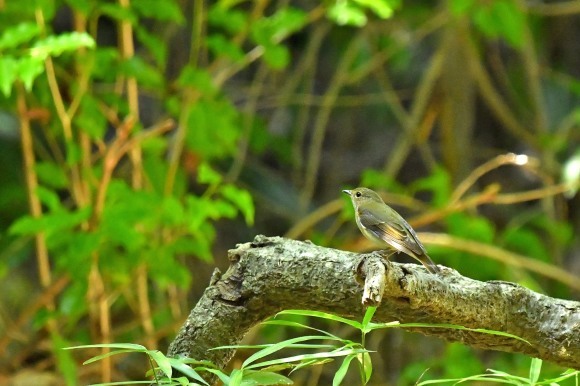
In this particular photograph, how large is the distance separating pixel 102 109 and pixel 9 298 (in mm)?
1619

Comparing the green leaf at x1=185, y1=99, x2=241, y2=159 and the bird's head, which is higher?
the green leaf at x1=185, y1=99, x2=241, y2=159

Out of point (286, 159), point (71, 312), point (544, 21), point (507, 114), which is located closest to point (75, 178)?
point (71, 312)

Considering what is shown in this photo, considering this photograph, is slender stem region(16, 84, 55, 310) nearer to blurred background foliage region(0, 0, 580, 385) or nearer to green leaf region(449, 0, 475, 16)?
blurred background foliage region(0, 0, 580, 385)

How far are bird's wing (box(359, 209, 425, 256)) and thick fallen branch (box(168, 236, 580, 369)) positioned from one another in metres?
0.37

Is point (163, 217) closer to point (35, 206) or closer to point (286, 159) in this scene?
point (35, 206)

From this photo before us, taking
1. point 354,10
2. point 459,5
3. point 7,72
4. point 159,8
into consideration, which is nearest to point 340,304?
point 7,72

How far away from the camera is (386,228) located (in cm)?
184

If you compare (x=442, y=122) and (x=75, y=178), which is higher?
(x=442, y=122)

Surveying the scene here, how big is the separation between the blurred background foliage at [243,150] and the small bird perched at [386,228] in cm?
51

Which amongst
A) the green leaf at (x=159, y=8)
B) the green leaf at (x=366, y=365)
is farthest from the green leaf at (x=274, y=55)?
the green leaf at (x=366, y=365)

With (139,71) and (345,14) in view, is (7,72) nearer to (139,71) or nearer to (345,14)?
(139,71)

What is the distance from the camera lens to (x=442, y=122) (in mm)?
4262

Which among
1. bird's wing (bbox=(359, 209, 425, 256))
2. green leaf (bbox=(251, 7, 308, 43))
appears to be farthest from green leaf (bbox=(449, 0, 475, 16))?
bird's wing (bbox=(359, 209, 425, 256))

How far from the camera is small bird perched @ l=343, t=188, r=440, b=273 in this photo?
1707 millimetres
